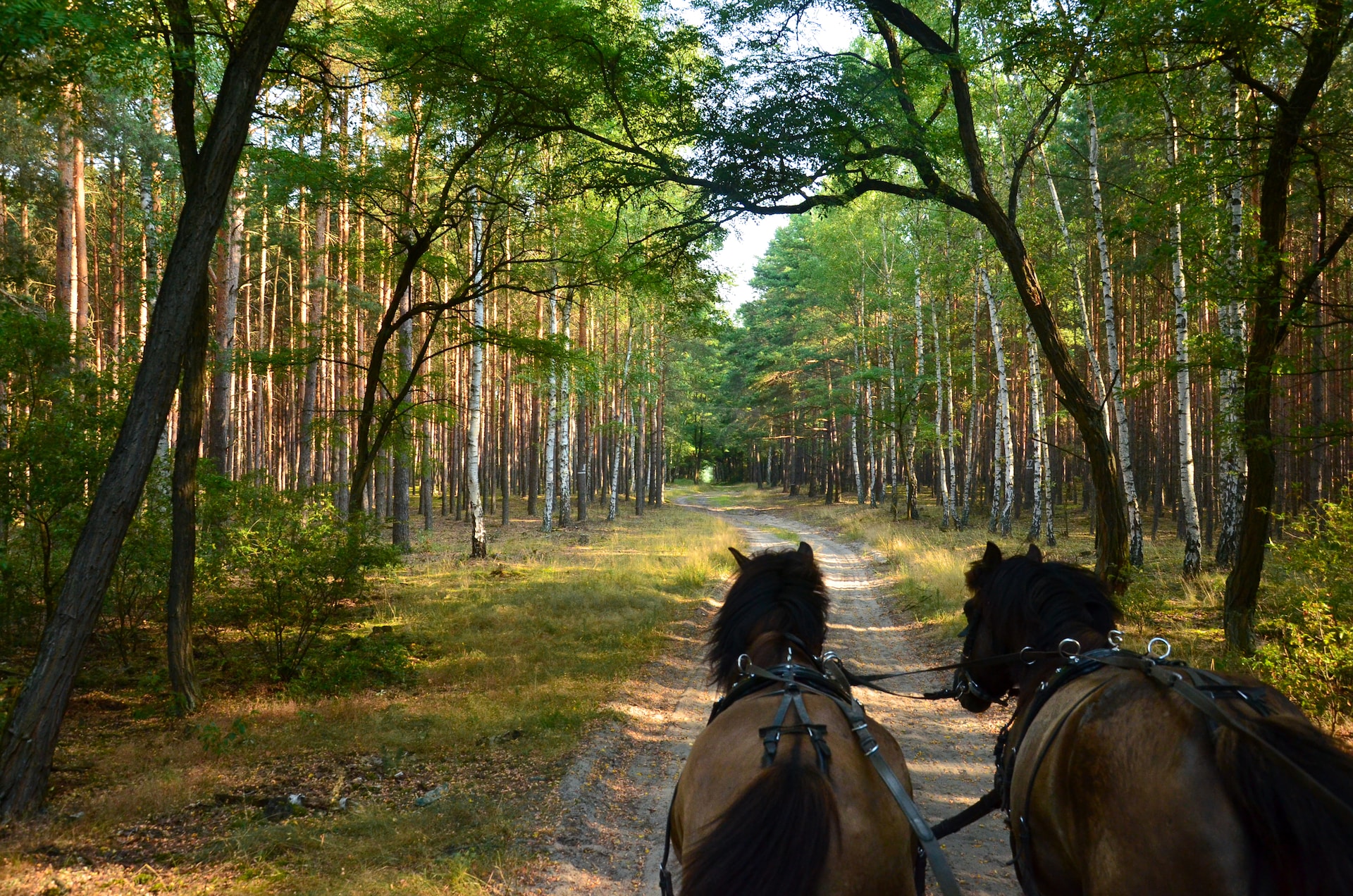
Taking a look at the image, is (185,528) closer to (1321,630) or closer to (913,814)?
(913,814)

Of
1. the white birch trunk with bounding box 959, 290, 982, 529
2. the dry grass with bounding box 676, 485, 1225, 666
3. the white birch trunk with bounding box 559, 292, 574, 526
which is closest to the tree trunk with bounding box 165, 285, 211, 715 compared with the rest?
the dry grass with bounding box 676, 485, 1225, 666

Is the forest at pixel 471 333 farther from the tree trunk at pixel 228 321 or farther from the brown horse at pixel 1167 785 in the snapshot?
the brown horse at pixel 1167 785

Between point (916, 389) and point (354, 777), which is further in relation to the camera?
point (916, 389)

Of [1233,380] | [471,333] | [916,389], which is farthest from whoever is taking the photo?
[916,389]

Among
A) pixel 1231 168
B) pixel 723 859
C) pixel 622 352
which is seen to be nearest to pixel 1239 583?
pixel 1231 168

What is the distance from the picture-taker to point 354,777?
5770mm

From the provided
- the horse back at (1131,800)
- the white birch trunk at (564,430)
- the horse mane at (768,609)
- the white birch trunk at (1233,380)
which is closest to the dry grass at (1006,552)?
the white birch trunk at (1233,380)

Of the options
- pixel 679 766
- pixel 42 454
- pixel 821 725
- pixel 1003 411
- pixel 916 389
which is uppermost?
pixel 916 389

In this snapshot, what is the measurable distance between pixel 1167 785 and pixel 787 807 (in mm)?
1217

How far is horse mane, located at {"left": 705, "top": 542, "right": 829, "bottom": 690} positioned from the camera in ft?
11.5

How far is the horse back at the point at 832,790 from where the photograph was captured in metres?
2.26

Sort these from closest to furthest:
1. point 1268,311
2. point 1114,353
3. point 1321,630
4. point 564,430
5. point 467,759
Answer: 1. point 1321,630
2. point 467,759
3. point 1268,311
4. point 1114,353
5. point 564,430

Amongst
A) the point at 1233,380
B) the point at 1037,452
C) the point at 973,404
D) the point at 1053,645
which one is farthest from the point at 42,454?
the point at 973,404

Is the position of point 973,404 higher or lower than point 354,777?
higher
